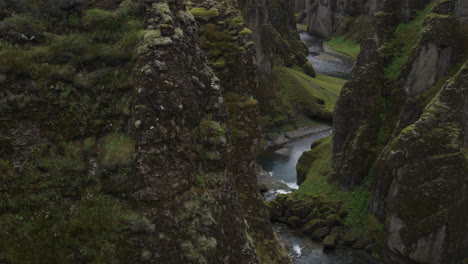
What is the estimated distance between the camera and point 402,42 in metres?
56.0

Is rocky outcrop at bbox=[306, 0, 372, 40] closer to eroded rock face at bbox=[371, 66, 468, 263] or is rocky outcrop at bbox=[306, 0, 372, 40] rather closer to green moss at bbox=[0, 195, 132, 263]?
eroded rock face at bbox=[371, 66, 468, 263]

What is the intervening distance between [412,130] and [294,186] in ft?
90.2

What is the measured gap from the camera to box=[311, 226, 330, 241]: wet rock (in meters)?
47.7

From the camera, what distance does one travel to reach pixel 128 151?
17.0m

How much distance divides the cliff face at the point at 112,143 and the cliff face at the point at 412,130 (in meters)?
24.9

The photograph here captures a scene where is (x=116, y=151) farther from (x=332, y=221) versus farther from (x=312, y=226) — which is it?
(x=332, y=221)

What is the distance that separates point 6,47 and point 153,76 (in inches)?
242

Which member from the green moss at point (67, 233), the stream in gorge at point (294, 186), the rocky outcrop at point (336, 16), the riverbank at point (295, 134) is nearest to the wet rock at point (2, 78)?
the green moss at point (67, 233)

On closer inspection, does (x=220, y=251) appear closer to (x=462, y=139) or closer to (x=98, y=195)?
(x=98, y=195)

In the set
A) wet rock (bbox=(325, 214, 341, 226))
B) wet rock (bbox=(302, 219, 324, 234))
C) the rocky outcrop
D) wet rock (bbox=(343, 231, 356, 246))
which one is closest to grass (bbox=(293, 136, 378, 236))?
wet rock (bbox=(343, 231, 356, 246))

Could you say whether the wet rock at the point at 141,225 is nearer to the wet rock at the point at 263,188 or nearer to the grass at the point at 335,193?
the grass at the point at 335,193

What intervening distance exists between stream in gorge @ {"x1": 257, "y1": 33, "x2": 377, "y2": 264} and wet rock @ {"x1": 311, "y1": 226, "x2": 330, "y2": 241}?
663 mm

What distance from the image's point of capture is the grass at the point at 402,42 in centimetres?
5428

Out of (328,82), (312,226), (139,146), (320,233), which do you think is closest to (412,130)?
(320,233)
